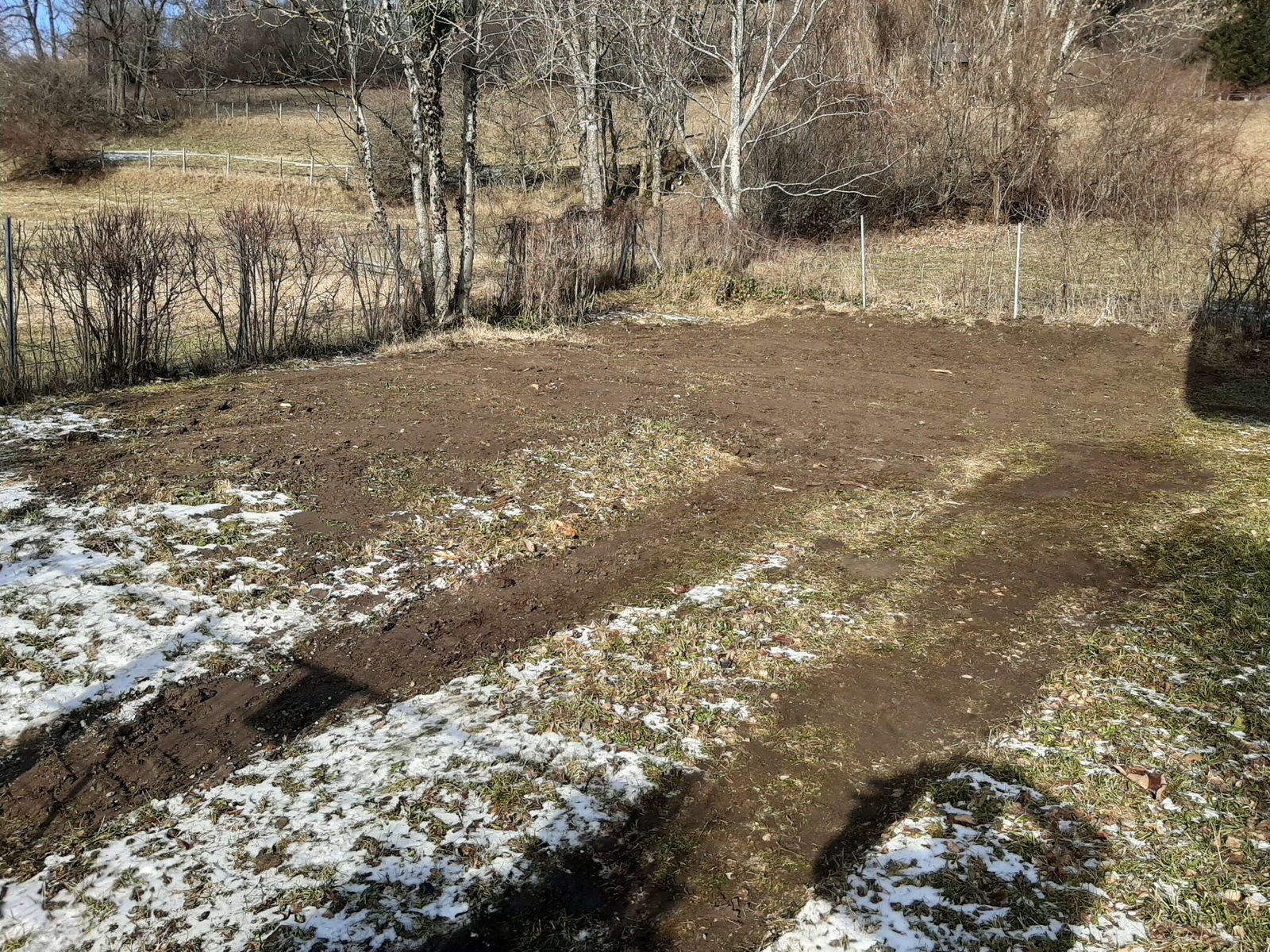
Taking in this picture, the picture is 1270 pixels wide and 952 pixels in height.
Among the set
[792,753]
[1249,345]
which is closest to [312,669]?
[792,753]

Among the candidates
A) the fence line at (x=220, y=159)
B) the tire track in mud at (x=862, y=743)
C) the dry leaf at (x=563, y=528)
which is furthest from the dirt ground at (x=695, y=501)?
the fence line at (x=220, y=159)

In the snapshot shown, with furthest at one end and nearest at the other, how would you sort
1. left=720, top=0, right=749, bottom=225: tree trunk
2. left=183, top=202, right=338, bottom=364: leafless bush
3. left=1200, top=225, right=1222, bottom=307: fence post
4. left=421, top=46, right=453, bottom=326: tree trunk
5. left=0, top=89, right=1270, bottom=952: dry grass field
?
left=720, top=0, right=749, bottom=225: tree trunk, left=1200, top=225, right=1222, bottom=307: fence post, left=421, top=46, right=453, bottom=326: tree trunk, left=183, top=202, right=338, bottom=364: leafless bush, left=0, top=89, right=1270, bottom=952: dry grass field

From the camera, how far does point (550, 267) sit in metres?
13.0

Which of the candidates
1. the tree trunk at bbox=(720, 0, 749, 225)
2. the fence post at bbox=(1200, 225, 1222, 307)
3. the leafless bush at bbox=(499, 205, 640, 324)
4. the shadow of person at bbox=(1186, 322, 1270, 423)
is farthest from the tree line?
the shadow of person at bbox=(1186, 322, 1270, 423)

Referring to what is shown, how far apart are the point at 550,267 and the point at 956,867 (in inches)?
440

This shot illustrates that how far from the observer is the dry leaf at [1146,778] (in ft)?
11.1

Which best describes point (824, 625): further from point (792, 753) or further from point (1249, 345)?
point (1249, 345)

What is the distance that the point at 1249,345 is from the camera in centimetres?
1202

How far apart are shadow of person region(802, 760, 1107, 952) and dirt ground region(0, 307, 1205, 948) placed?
7 centimetres

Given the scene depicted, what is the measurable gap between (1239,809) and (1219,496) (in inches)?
172

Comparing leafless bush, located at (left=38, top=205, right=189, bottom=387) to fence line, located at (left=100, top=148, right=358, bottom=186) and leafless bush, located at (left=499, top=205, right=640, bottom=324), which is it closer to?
leafless bush, located at (left=499, top=205, right=640, bottom=324)

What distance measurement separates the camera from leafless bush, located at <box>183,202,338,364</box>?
30.9 ft

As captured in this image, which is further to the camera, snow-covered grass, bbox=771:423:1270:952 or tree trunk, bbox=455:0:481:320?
tree trunk, bbox=455:0:481:320

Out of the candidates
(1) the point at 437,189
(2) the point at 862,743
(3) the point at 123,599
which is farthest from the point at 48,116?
(2) the point at 862,743
